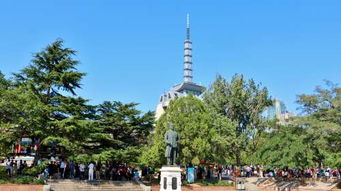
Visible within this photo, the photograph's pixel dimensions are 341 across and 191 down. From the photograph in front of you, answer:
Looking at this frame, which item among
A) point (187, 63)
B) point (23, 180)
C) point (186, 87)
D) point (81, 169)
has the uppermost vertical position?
point (187, 63)

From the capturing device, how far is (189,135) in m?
31.6

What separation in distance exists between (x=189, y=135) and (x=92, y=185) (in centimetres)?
859

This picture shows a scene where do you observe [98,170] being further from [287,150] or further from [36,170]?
[287,150]

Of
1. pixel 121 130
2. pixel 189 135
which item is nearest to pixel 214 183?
pixel 189 135

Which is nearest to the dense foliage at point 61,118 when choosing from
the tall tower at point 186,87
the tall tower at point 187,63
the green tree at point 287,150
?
the green tree at point 287,150

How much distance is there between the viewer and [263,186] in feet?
119

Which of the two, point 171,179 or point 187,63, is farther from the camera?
point 187,63

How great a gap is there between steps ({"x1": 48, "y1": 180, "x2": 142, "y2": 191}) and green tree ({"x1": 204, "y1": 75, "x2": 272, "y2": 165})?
16452mm

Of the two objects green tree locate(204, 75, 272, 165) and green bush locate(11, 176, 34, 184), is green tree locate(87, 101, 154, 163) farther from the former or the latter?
green tree locate(204, 75, 272, 165)

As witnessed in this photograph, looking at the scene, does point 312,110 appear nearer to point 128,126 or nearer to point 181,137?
point 181,137

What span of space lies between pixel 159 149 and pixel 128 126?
355 centimetres

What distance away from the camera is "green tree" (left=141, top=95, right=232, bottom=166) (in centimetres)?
3075

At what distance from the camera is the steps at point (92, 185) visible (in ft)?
86.7

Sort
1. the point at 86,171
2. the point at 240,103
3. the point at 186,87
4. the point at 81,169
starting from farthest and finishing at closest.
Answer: the point at 186,87
the point at 240,103
the point at 86,171
the point at 81,169
